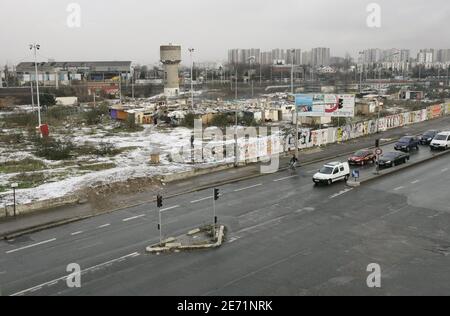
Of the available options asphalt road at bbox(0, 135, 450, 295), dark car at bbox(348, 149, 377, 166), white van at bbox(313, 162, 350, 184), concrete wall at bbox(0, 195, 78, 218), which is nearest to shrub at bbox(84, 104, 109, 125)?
concrete wall at bbox(0, 195, 78, 218)

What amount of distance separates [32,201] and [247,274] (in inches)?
580

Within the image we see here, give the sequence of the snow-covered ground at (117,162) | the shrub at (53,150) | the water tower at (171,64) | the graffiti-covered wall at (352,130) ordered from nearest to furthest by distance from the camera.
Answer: the snow-covered ground at (117,162), the shrub at (53,150), the graffiti-covered wall at (352,130), the water tower at (171,64)

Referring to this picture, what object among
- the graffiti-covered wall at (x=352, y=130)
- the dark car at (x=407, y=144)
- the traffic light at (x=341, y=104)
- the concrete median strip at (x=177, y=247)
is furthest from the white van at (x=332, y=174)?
the traffic light at (x=341, y=104)

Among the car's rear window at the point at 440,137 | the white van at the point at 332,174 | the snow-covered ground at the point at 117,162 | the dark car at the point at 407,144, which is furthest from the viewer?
the car's rear window at the point at 440,137

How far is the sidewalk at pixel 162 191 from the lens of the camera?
72.3ft

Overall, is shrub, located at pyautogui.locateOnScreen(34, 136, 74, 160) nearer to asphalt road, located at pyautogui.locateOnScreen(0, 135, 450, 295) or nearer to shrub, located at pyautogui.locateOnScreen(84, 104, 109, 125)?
asphalt road, located at pyautogui.locateOnScreen(0, 135, 450, 295)

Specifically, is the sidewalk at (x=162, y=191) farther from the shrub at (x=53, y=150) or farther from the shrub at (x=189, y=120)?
the shrub at (x=189, y=120)

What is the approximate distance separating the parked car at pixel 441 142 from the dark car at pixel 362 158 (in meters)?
8.62

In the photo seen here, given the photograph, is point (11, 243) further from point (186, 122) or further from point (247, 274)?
point (186, 122)

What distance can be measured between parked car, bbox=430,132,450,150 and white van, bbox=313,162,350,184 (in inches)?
587

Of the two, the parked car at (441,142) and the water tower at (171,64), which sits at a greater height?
the water tower at (171,64)

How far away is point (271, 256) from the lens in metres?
17.5

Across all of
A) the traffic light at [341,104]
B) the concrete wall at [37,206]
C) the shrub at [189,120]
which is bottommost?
the concrete wall at [37,206]

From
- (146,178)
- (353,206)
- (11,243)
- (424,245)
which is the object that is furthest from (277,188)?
(11,243)
